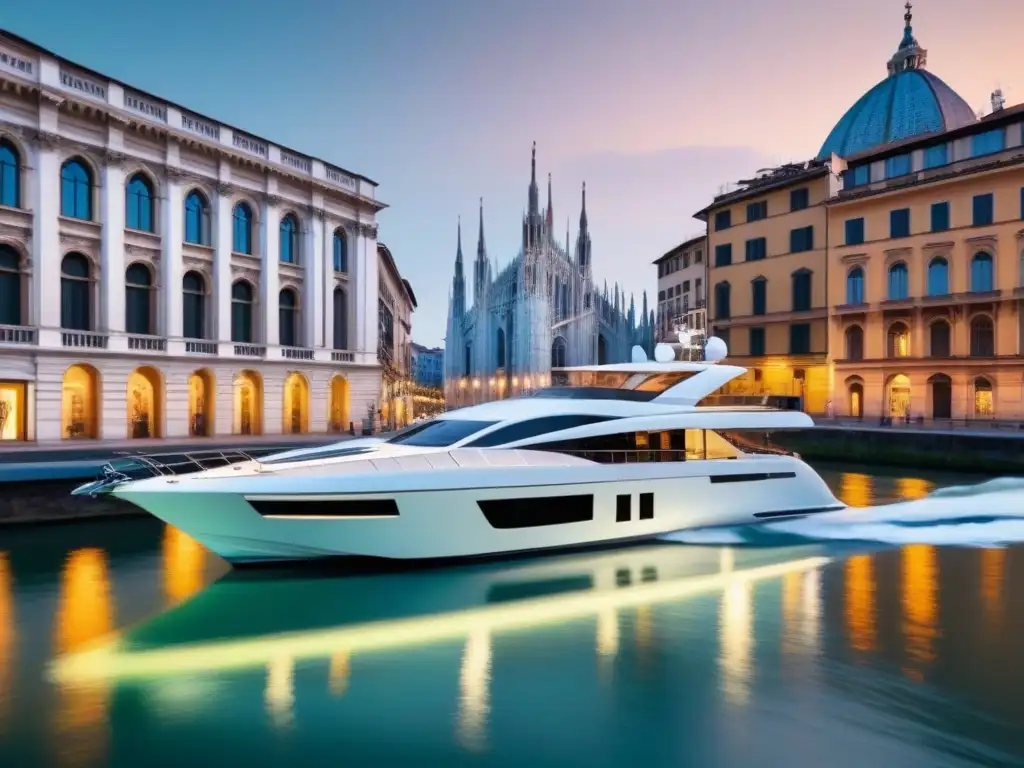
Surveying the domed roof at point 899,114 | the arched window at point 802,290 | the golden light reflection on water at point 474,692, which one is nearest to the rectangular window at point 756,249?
the arched window at point 802,290

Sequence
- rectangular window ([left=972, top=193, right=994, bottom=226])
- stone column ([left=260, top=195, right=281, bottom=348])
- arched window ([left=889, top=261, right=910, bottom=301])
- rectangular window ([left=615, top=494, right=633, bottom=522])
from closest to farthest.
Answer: rectangular window ([left=615, top=494, right=633, bottom=522]) → stone column ([left=260, top=195, right=281, bottom=348]) → rectangular window ([left=972, top=193, right=994, bottom=226]) → arched window ([left=889, top=261, right=910, bottom=301])

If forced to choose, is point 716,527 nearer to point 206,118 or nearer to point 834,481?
point 834,481

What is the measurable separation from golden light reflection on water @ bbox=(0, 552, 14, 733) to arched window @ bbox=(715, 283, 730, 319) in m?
38.3

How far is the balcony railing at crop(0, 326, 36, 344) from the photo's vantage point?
21312mm

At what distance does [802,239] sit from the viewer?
38.9 m

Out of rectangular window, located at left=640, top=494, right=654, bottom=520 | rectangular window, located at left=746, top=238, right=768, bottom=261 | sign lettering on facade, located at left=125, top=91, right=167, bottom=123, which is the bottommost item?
rectangular window, located at left=640, top=494, right=654, bottom=520

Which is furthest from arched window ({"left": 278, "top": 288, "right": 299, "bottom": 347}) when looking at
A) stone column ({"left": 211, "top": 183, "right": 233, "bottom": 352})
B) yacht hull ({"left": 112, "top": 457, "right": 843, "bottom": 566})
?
yacht hull ({"left": 112, "top": 457, "right": 843, "bottom": 566})

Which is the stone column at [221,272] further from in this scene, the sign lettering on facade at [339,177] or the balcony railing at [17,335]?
the balcony railing at [17,335]

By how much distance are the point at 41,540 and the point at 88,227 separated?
13.4m

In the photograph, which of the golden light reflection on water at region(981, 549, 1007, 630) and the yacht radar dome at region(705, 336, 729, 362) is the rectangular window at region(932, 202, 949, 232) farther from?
the golden light reflection on water at region(981, 549, 1007, 630)

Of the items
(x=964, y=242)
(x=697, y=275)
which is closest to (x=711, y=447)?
(x=964, y=242)

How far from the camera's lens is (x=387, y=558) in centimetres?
1148

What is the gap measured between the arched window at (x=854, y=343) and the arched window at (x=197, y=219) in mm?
31871

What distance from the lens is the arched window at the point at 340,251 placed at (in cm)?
3259
